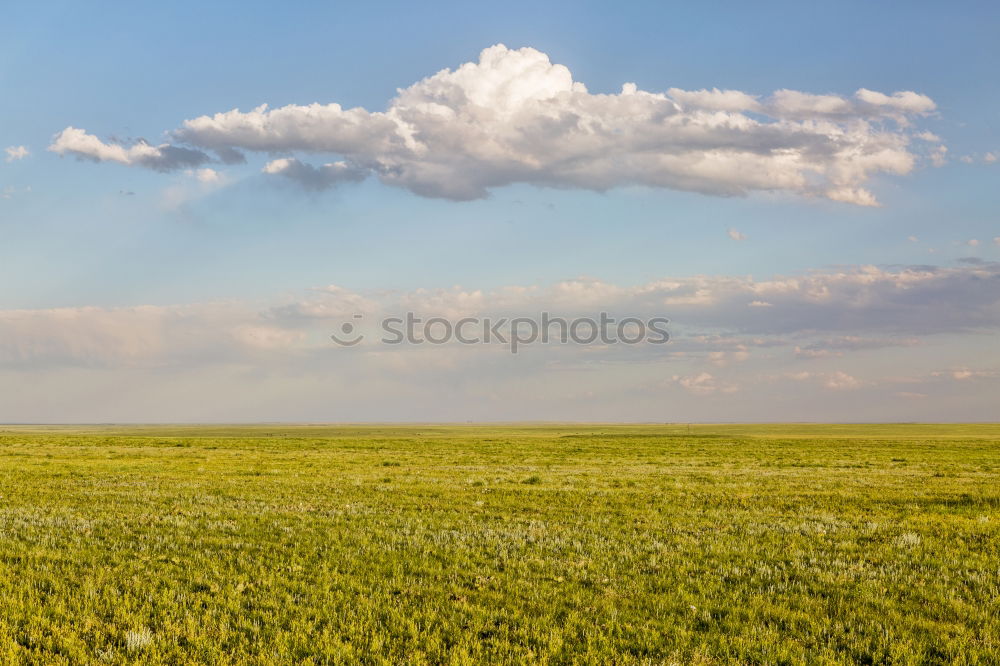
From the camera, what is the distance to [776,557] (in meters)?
15.6

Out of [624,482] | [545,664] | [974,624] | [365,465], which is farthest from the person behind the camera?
[365,465]

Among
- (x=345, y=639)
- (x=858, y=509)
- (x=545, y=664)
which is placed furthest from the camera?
(x=858, y=509)

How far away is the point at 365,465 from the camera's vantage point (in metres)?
47.9

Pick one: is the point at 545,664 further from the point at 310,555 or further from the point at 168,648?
the point at 310,555

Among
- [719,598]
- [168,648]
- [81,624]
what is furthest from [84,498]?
[719,598]

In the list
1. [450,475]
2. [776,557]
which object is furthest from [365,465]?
[776,557]

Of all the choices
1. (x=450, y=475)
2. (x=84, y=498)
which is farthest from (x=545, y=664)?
(x=450, y=475)

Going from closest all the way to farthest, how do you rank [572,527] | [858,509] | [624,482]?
[572,527], [858,509], [624,482]

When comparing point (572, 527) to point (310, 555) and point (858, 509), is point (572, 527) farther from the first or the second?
point (858, 509)

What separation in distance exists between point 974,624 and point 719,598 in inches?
151

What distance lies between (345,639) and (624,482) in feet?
82.3

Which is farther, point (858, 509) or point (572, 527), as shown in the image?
point (858, 509)

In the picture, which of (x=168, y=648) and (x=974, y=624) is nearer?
(x=168, y=648)

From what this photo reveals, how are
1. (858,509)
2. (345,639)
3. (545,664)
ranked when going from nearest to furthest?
(545,664) → (345,639) → (858,509)
